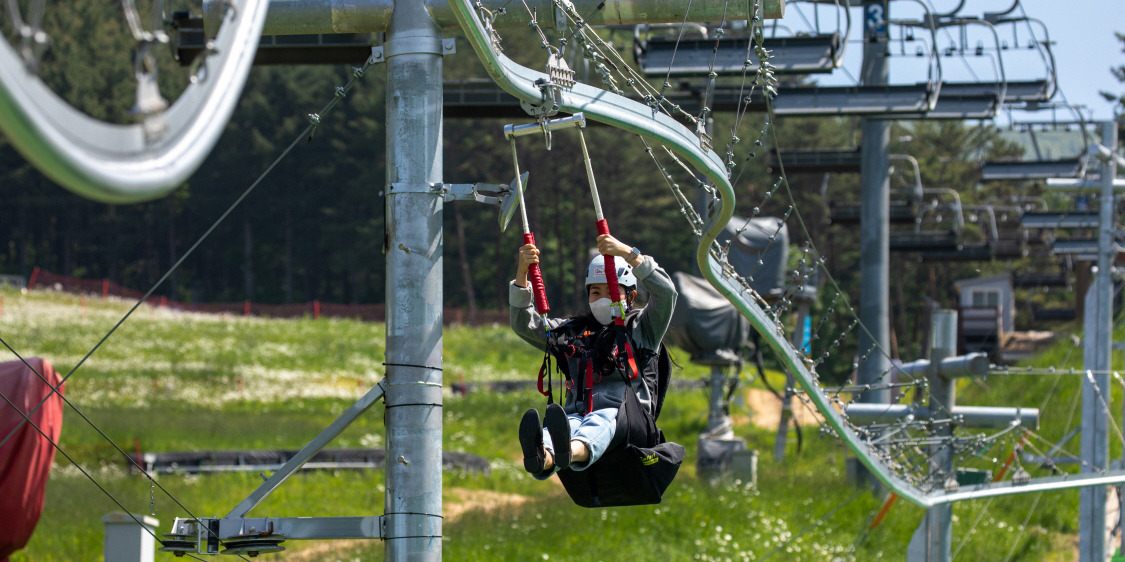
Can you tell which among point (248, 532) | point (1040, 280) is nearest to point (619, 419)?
point (248, 532)

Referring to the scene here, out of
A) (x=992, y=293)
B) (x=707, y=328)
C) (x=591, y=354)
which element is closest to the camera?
(x=591, y=354)

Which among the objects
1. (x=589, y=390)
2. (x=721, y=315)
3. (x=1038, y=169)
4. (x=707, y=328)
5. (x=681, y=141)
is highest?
(x=1038, y=169)

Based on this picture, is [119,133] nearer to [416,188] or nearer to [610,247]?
[416,188]

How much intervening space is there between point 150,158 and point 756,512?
15.6m

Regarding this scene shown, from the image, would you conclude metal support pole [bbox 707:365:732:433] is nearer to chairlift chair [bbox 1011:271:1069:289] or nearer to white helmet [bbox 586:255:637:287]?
white helmet [bbox 586:255:637:287]

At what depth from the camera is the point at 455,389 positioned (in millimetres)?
37094

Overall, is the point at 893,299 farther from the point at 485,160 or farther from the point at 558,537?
the point at 558,537

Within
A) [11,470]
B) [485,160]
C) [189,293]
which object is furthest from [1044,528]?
[189,293]

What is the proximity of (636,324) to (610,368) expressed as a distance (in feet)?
0.94

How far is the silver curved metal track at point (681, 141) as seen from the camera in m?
6.05

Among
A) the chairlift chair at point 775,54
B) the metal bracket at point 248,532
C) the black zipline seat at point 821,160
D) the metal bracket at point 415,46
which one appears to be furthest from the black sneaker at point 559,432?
the black zipline seat at point 821,160

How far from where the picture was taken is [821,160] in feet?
76.9

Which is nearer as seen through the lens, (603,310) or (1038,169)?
(603,310)

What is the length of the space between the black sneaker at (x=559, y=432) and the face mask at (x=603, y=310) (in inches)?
37.8
